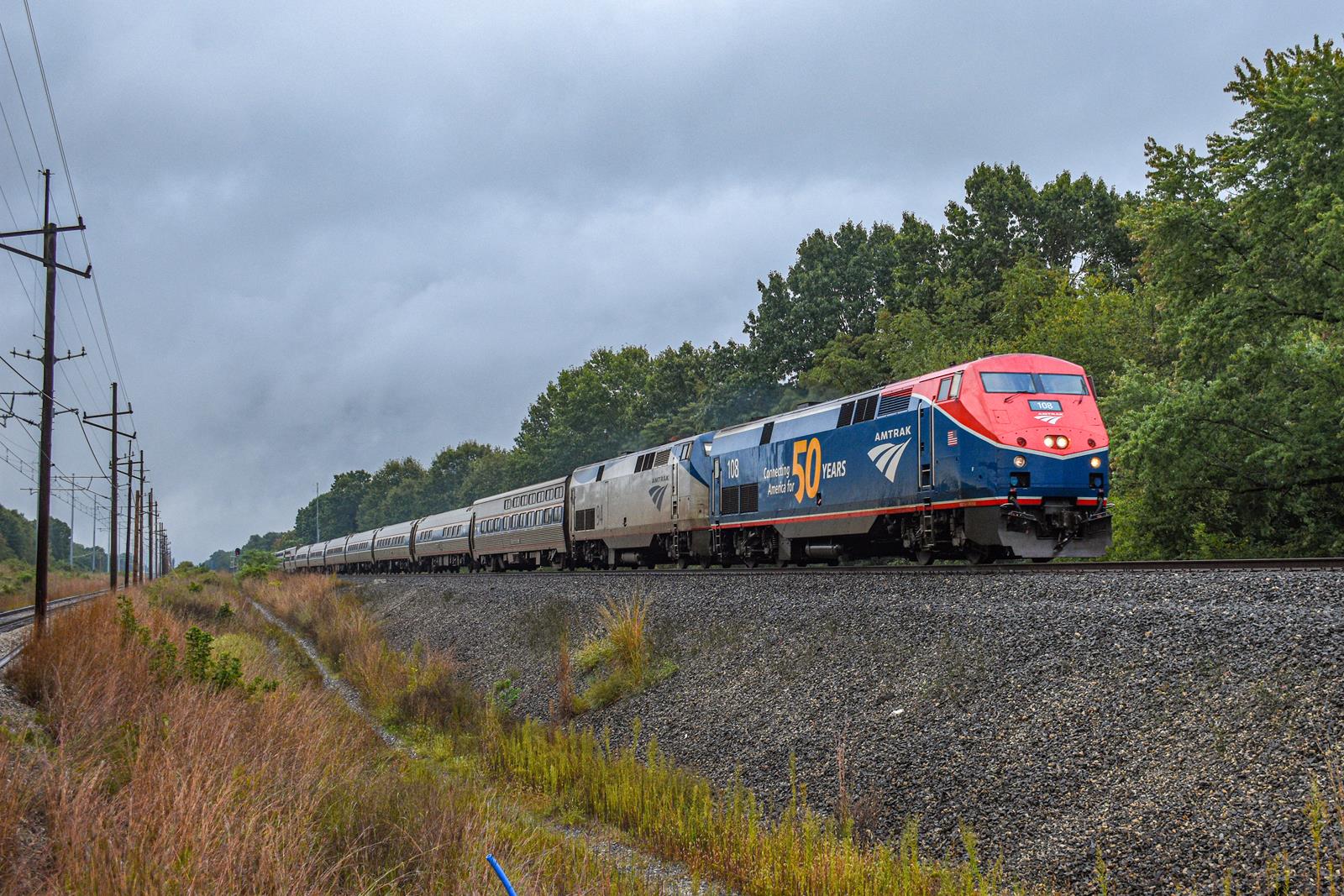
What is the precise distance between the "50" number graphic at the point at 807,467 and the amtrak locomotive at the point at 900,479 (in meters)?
0.04

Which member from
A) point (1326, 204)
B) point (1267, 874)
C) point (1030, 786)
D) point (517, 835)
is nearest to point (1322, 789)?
point (1267, 874)

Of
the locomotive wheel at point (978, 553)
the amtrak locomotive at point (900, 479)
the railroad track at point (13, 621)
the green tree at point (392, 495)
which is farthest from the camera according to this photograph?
the green tree at point (392, 495)

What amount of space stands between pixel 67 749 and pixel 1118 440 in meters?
23.7

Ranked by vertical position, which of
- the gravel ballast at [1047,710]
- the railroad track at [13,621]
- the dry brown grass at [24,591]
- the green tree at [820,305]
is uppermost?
the green tree at [820,305]

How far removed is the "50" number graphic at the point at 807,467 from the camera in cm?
2080

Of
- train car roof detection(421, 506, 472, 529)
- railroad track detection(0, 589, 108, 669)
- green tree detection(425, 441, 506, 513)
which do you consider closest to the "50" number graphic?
railroad track detection(0, 589, 108, 669)

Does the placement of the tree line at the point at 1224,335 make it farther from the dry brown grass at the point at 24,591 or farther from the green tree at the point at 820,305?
the dry brown grass at the point at 24,591

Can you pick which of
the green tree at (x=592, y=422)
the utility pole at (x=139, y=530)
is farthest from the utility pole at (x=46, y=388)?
the green tree at (x=592, y=422)

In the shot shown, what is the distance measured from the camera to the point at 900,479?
18156mm

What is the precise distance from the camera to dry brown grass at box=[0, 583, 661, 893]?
6066 millimetres

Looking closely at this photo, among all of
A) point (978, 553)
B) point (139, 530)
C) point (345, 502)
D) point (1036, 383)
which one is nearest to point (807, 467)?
point (978, 553)

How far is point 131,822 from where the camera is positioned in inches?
255

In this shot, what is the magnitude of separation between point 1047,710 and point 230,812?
23.5 ft

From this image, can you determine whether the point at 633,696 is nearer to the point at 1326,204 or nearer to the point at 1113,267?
the point at 1326,204
